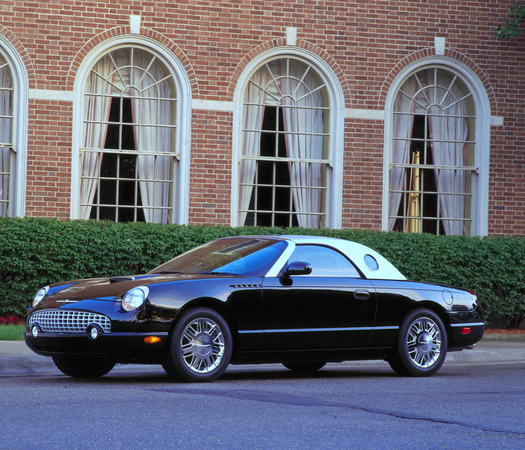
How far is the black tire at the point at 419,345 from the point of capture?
8.73 meters

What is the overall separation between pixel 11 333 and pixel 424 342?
17.8 feet

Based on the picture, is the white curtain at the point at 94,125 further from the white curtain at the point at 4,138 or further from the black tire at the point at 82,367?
the black tire at the point at 82,367

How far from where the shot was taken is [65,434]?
511cm

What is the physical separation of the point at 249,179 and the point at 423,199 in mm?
3354

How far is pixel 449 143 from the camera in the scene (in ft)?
54.8

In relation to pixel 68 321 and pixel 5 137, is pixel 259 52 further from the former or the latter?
pixel 68 321

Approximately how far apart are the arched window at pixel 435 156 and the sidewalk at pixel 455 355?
11.3 ft

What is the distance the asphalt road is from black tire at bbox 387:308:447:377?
0.20m

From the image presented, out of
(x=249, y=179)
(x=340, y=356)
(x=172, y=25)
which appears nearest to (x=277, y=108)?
(x=249, y=179)

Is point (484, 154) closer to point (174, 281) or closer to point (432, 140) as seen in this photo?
point (432, 140)

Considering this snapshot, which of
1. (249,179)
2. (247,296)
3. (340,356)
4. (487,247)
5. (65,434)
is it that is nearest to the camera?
(65,434)

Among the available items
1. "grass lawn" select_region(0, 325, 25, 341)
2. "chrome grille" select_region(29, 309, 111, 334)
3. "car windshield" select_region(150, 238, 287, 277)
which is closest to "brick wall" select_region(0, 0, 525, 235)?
"grass lawn" select_region(0, 325, 25, 341)

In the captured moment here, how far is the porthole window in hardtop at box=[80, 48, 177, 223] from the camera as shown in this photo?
1521 centimetres

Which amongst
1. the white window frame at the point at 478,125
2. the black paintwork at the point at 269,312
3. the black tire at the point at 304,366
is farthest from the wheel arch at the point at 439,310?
the white window frame at the point at 478,125
